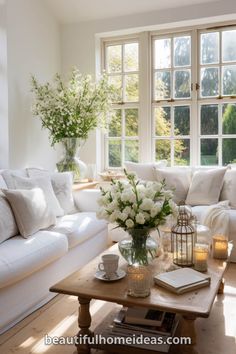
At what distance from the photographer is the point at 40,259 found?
2.42m

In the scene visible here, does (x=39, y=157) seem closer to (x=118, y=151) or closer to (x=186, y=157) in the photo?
(x=118, y=151)

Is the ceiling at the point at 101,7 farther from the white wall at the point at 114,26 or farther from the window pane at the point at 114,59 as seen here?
the window pane at the point at 114,59

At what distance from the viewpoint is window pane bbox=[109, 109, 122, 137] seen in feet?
15.4

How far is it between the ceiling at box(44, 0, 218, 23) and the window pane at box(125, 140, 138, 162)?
1.53m

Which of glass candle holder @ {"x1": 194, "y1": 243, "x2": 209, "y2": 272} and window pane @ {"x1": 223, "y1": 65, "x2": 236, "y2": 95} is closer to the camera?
glass candle holder @ {"x1": 194, "y1": 243, "x2": 209, "y2": 272}

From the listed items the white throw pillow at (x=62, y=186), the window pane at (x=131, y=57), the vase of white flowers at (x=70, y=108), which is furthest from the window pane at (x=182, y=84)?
the white throw pillow at (x=62, y=186)

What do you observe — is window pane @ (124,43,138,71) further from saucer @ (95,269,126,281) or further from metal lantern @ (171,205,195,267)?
saucer @ (95,269,126,281)

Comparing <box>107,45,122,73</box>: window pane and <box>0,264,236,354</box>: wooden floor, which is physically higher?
<box>107,45,122,73</box>: window pane

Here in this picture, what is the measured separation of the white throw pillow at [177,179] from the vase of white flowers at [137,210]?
1887mm

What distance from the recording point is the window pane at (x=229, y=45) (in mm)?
4133

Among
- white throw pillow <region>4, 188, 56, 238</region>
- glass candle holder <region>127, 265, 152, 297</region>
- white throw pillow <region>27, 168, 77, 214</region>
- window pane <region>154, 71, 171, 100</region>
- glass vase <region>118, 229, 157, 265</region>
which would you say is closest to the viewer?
glass candle holder <region>127, 265, 152, 297</region>

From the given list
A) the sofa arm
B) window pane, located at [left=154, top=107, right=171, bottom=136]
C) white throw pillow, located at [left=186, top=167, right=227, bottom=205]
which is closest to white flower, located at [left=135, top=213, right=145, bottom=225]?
the sofa arm

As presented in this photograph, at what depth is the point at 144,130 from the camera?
451 centimetres

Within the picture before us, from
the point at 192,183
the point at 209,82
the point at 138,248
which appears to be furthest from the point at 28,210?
the point at 209,82
